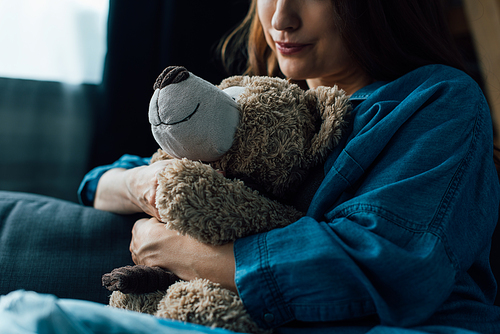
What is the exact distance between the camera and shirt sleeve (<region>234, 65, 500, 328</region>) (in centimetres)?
48

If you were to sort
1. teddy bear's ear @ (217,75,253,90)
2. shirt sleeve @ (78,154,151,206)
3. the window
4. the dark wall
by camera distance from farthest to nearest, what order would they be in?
the dark wall < the window < shirt sleeve @ (78,154,151,206) < teddy bear's ear @ (217,75,253,90)

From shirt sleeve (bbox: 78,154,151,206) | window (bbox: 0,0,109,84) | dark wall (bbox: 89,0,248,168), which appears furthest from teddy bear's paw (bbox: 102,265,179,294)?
window (bbox: 0,0,109,84)

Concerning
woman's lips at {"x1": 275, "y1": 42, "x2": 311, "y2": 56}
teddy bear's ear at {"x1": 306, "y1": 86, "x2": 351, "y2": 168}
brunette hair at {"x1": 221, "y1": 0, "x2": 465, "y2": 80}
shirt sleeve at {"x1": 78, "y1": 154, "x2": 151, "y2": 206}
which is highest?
brunette hair at {"x1": 221, "y1": 0, "x2": 465, "y2": 80}

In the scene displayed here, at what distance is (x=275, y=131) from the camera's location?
1.78ft

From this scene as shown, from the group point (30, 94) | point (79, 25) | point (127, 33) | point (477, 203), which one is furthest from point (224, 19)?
point (477, 203)

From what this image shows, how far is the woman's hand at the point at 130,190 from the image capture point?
66cm

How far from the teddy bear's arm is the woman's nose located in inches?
15.5

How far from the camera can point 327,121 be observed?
0.57 meters

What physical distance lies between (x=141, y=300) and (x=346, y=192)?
0.38m

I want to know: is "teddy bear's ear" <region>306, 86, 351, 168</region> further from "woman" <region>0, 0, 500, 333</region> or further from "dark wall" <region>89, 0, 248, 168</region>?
"dark wall" <region>89, 0, 248, 168</region>

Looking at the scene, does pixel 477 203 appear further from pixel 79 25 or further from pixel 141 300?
pixel 79 25

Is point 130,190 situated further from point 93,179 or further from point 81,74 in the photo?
point 81,74

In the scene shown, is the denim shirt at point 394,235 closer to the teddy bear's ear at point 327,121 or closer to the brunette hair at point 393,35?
the teddy bear's ear at point 327,121

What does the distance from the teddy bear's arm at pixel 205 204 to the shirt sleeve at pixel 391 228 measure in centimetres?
4
